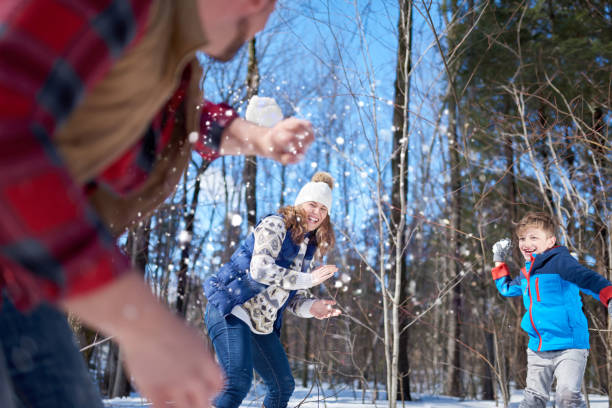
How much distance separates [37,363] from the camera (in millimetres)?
877

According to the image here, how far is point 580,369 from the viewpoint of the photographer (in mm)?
3959

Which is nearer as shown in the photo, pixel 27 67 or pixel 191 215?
pixel 27 67

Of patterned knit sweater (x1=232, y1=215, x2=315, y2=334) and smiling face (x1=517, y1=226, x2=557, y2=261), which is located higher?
smiling face (x1=517, y1=226, x2=557, y2=261)

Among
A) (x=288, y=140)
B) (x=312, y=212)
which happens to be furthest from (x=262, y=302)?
(x=288, y=140)

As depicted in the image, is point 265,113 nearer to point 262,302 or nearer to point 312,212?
point 262,302

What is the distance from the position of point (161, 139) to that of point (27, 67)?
1.31 ft

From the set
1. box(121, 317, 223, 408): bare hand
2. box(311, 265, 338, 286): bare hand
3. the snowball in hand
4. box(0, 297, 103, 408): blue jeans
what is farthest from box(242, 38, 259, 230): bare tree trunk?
box(121, 317, 223, 408): bare hand

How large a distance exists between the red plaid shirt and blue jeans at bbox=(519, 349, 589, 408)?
420 cm

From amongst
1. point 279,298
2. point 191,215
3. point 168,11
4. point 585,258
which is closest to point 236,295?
point 279,298

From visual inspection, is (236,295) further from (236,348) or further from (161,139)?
(161,139)

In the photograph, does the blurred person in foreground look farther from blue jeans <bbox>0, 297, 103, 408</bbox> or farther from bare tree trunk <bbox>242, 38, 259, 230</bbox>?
bare tree trunk <bbox>242, 38, 259, 230</bbox>

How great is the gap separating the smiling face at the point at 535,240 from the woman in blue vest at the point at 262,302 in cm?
216

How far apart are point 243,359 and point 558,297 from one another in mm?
2728

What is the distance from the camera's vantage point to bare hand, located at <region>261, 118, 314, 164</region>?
3.44ft
